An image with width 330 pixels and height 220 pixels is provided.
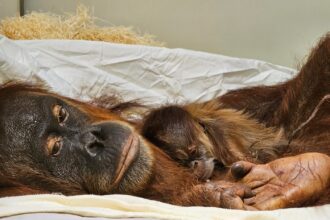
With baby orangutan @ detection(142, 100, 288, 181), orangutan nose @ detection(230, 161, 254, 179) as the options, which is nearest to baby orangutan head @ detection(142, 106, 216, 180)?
baby orangutan @ detection(142, 100, 288, 181)

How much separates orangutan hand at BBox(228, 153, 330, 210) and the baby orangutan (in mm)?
124

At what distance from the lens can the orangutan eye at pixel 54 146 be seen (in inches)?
48.9

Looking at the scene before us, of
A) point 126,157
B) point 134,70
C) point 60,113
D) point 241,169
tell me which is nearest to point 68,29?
point 134,70

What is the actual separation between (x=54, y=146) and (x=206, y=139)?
0.36m

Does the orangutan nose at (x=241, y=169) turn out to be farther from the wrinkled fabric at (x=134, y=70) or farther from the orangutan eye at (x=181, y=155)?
the wrinkled fabric at (x=134, y=70)

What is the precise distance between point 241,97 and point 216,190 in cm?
56

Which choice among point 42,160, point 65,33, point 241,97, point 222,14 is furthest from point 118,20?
point 42,160

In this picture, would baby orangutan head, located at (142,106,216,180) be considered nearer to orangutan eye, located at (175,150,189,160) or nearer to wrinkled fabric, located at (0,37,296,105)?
orangutan eye, located at (175,150,189,160)

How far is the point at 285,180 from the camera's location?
1181mm

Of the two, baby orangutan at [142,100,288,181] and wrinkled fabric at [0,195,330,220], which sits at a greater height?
wrinkled fabric at [0,195,330,220]

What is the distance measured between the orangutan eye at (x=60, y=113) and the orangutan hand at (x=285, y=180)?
0.39 m

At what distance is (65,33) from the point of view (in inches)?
86.3

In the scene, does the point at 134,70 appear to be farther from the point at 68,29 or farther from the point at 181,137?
the point at 181,137

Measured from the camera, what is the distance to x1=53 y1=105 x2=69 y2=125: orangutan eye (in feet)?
4.25
